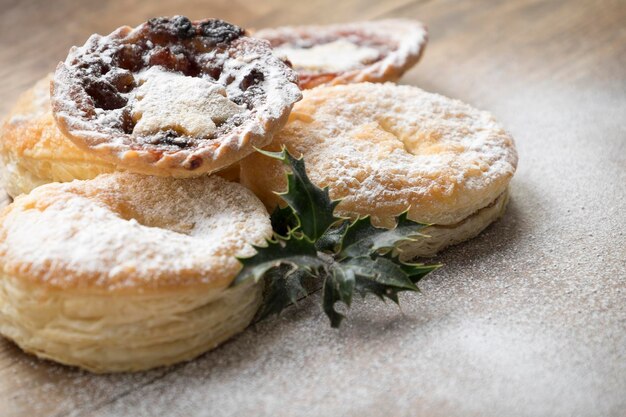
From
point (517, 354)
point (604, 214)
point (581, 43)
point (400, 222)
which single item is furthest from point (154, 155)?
point (581, 43)

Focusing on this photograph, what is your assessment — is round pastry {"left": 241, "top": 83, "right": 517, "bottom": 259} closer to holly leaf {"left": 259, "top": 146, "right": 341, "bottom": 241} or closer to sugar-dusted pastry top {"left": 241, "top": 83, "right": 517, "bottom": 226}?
sugar-dusted pastry top {"left": 241, "top": 83, "right": 517, "bottom": 226}

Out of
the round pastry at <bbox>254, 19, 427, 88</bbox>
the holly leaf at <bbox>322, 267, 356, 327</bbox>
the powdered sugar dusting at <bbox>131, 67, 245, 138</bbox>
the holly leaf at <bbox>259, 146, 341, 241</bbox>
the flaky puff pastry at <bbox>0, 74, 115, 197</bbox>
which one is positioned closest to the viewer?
the holly leaf at <bbox>322, 267, 356, 327</bbox>

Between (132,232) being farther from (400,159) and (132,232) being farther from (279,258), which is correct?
(400,159)

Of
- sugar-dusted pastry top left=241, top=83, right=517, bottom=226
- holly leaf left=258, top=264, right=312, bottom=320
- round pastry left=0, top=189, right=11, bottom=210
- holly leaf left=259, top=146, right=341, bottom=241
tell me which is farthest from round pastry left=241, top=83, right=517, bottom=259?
round pastry left=0, top=189, right=11, bottom=210

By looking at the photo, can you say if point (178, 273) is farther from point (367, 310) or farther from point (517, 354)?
point (517, 354)

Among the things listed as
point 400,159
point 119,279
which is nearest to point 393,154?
point 400,159

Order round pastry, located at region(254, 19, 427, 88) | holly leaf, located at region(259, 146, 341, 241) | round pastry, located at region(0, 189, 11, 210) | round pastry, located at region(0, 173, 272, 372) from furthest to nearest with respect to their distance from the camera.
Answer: round pastry, located at region(254, 19, 427, 88) < round pastry, located at region(0, 189, 11, 210) < holly leaf, located at region(259, 146, 341, 241) < round pastry, located at region(0, 173, 272, 372)

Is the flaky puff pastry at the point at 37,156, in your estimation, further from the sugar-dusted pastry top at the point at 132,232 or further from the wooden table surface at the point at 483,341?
the wooden table surface at the point at 483,341

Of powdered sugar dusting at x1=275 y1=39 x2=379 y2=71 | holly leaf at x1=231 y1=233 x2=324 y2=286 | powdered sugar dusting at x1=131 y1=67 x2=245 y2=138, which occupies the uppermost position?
powdered sugar dusting at x1=131 y1=67 x2=245 y2=138

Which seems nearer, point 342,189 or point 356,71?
point 342,189
